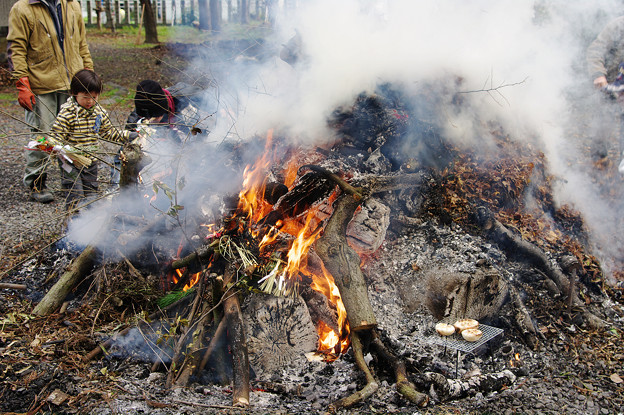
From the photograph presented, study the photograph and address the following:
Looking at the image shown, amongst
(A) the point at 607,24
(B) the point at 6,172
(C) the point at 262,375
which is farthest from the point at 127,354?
(A) the point at 607,24

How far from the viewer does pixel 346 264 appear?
3.73 m

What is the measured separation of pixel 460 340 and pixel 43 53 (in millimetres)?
5621

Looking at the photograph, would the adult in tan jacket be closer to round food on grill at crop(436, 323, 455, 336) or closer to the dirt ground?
the dirt ground

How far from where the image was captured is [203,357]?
3348 mm

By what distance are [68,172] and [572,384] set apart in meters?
5.01

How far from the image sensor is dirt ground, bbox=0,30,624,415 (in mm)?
2859

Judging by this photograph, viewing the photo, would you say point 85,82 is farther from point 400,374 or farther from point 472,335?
point 472,335

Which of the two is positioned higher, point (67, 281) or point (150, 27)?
point (150, 27)

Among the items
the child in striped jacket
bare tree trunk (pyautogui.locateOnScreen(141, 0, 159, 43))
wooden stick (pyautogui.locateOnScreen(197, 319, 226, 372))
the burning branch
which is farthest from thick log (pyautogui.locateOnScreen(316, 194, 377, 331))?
bare tree trunk (pyautogui.locateOnScreen(141, 0, 159, 43))

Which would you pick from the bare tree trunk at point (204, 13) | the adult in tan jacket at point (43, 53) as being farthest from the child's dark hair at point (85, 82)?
the bare tree trunk at point (204, 13)

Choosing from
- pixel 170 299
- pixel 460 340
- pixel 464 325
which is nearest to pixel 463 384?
pixel 460 340

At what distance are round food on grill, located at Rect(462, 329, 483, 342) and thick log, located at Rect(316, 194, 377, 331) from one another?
0.67 metres

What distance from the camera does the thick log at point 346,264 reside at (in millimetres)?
Answer: 3518

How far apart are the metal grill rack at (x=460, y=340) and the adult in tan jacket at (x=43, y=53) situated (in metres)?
4.57
